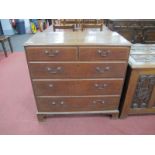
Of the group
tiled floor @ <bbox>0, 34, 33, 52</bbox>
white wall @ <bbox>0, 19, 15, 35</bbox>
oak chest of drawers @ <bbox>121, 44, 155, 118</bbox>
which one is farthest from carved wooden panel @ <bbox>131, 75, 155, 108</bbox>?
white wall @ <bbox>0, 19, 15, 35</bbox>

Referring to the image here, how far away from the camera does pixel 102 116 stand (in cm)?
180

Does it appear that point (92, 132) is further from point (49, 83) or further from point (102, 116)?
point (49, 83)

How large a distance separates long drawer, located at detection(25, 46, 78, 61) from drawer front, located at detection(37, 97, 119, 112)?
0.48m

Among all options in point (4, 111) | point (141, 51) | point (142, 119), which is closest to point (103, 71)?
point (141, 51)

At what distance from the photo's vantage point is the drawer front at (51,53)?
1248 millimetres

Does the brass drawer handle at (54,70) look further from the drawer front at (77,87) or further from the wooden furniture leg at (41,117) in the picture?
the wooden furniture leg at (41,117)

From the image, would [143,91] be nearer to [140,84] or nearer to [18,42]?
[140,84]

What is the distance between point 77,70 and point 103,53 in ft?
0.97

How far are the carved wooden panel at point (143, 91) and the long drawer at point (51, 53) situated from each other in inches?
30.4

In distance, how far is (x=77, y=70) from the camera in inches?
54.3

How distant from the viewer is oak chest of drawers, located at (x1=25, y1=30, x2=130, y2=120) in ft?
4.14

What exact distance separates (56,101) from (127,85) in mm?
800

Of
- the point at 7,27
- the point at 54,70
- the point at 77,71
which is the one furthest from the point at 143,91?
the point at 7,27

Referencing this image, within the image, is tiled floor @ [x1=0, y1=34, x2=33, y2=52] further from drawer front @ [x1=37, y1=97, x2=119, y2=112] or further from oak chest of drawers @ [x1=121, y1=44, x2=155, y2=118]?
oak chest of drawers @ [x1=121, y1=44, x2=155, y2=118]
